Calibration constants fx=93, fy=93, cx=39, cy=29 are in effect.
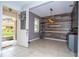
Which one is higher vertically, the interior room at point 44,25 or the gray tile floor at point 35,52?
the interior room at point 44,25

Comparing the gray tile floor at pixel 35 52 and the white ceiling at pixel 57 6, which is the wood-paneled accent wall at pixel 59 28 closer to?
the white ceiling at pixel 57 6

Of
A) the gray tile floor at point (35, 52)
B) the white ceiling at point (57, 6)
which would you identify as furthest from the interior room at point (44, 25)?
the gray tile floor at point (35, 52)

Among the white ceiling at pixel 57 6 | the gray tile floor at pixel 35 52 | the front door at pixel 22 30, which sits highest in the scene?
the white ceiling at pixel 57 6

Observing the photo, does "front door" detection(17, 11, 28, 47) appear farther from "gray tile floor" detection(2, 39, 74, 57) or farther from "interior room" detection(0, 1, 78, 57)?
"gray tile floor" detection(2, 39, 74, 57)

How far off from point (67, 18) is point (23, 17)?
3649 mm

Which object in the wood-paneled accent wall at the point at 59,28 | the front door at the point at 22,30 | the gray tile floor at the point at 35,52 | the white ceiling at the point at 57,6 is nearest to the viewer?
the gray tile floor at the point at 35,52

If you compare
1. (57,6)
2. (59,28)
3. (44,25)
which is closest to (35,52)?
(57,6)

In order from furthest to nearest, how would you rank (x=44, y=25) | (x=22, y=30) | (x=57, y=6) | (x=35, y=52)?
(x=44, y=25), (x=57, y=6), (x=22, y=30), (x=35, y=52)

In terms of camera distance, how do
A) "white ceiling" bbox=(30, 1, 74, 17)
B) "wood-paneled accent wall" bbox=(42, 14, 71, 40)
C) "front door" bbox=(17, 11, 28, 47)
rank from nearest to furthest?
"white ceiling" bbox=(30, 1, 74, 17) < "front door" bbox=(17, 11, 28, 47) < "wood-paneled accent wall" bbox=(42, 14, 71, 40)

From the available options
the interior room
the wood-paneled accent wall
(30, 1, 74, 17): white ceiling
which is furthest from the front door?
the wood-paneled accent wall

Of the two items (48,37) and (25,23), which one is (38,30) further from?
(25,23)

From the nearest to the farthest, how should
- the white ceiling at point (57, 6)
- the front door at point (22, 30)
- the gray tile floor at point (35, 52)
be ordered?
the gray tile floor at point (35, 52) → the white ceiling at point (57, 6) → the front door at point (22, 30)

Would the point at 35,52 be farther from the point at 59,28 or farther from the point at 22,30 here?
the point at 59,28

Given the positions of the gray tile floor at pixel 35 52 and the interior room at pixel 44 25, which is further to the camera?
the interior room at pixel 44 25
